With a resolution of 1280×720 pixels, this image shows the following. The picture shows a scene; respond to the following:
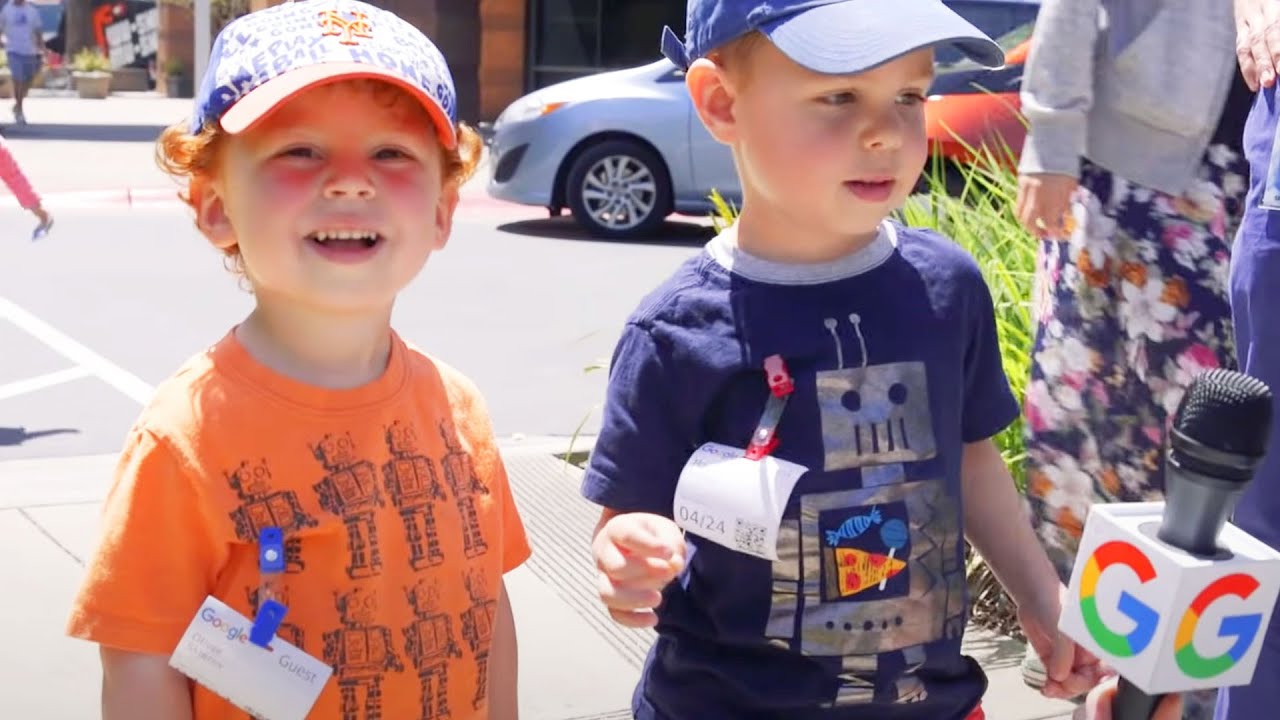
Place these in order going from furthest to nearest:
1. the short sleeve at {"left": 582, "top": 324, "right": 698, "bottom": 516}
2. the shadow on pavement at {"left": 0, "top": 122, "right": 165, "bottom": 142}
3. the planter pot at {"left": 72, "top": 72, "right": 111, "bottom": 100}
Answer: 1. the planter pot at {"left": 72, "top": 72, "right": 111, "bottom": 100}
2. the shadow on pavement at {"left": 0, "top": 122, "right": 165, "bottom": 142}
3. the short sleeve at {"left": 582, "top": 324, "right": 698, "bottom": 516}

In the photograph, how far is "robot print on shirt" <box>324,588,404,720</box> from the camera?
197 centimetres

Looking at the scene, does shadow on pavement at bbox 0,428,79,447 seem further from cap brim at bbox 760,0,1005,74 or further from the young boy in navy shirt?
cap brim at bbox 760,0,1005,74

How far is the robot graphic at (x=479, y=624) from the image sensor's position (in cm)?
209

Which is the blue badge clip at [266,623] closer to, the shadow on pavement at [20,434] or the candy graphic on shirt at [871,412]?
the candy graphic on shirt at [871,412]

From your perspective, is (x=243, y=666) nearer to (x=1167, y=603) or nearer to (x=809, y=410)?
(x=809, y=410)

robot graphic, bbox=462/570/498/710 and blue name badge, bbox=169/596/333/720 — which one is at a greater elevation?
blue name badge, bbox=169/596/333/720

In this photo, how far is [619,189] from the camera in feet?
42.5

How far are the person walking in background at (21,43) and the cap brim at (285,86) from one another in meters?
23.0

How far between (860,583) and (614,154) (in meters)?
11.0

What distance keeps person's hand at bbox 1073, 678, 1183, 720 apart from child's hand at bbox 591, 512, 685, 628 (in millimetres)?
477

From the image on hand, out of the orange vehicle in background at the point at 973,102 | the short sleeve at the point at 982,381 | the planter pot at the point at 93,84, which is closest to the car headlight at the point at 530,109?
the orange vehicle in background at the point at 973,102

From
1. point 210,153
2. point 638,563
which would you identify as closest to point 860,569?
point 638,563

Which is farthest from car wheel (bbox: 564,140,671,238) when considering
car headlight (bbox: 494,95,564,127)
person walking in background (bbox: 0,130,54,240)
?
person walking in background (bbox: 0,130,54,240)

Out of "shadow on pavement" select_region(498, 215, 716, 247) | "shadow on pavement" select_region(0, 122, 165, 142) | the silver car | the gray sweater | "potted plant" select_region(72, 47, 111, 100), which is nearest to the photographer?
the gray sweater
